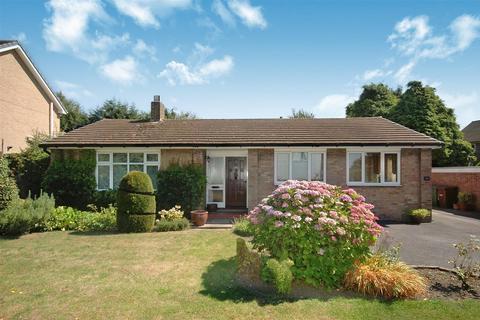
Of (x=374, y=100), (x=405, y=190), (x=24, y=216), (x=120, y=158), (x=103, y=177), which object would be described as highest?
(x=374, y=100)

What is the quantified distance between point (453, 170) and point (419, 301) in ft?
53.2

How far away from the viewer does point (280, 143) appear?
13.2 metres

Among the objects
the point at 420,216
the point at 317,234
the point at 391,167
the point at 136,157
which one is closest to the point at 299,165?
the point at 391,167

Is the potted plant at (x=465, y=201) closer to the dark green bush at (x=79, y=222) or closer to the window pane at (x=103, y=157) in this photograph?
the dark green bush at (x=79, y=222)

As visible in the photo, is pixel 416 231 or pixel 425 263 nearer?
pixel 425 263

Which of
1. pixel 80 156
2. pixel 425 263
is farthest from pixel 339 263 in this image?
pixel 80 156

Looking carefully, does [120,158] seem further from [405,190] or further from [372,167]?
[405,190]

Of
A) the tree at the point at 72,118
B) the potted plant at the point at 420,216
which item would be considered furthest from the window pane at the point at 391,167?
the tree at the point at 72,118

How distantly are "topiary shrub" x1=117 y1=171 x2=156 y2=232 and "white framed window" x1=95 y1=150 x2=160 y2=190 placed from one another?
3390 mm

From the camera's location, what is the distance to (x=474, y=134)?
35.0m

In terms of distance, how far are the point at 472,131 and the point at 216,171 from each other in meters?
37.8

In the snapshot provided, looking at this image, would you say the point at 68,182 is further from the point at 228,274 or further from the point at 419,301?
the point at 419,301

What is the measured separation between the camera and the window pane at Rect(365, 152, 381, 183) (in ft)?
43.5

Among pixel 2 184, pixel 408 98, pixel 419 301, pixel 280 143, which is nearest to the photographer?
pixel 419 301
